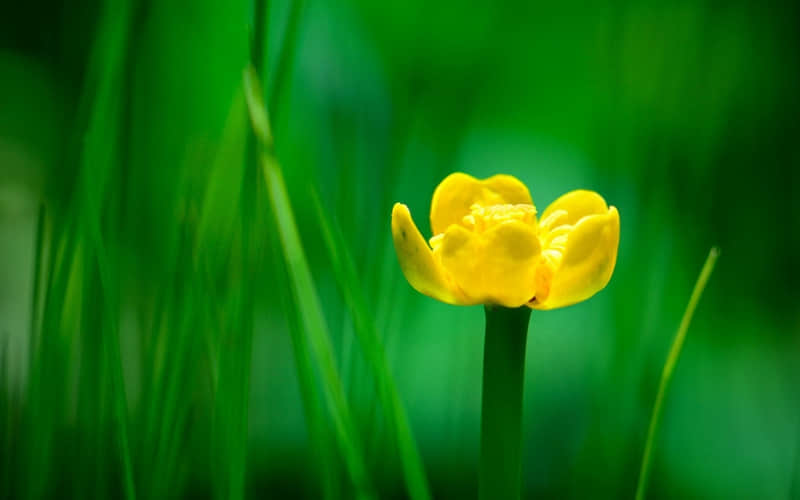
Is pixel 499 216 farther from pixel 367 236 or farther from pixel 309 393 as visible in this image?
pixel 367 236

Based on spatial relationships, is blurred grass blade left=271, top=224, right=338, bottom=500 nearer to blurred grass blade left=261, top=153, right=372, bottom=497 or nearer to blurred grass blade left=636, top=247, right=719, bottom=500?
blurred grass blade left=261, top=153, right=372, bottom=497

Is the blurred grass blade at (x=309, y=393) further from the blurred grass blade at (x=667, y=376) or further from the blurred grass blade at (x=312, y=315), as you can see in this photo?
the blurred grass blade at (x=667, y=376)

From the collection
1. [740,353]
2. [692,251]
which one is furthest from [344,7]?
[740,353]

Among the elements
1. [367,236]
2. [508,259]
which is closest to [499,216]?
[508,259]

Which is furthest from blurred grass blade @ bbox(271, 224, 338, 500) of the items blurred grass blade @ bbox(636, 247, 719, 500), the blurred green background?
blurred grass blade @ bbox(636, 247, 719, 500)

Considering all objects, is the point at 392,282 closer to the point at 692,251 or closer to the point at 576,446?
the point at 576,446

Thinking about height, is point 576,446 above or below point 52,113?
below
